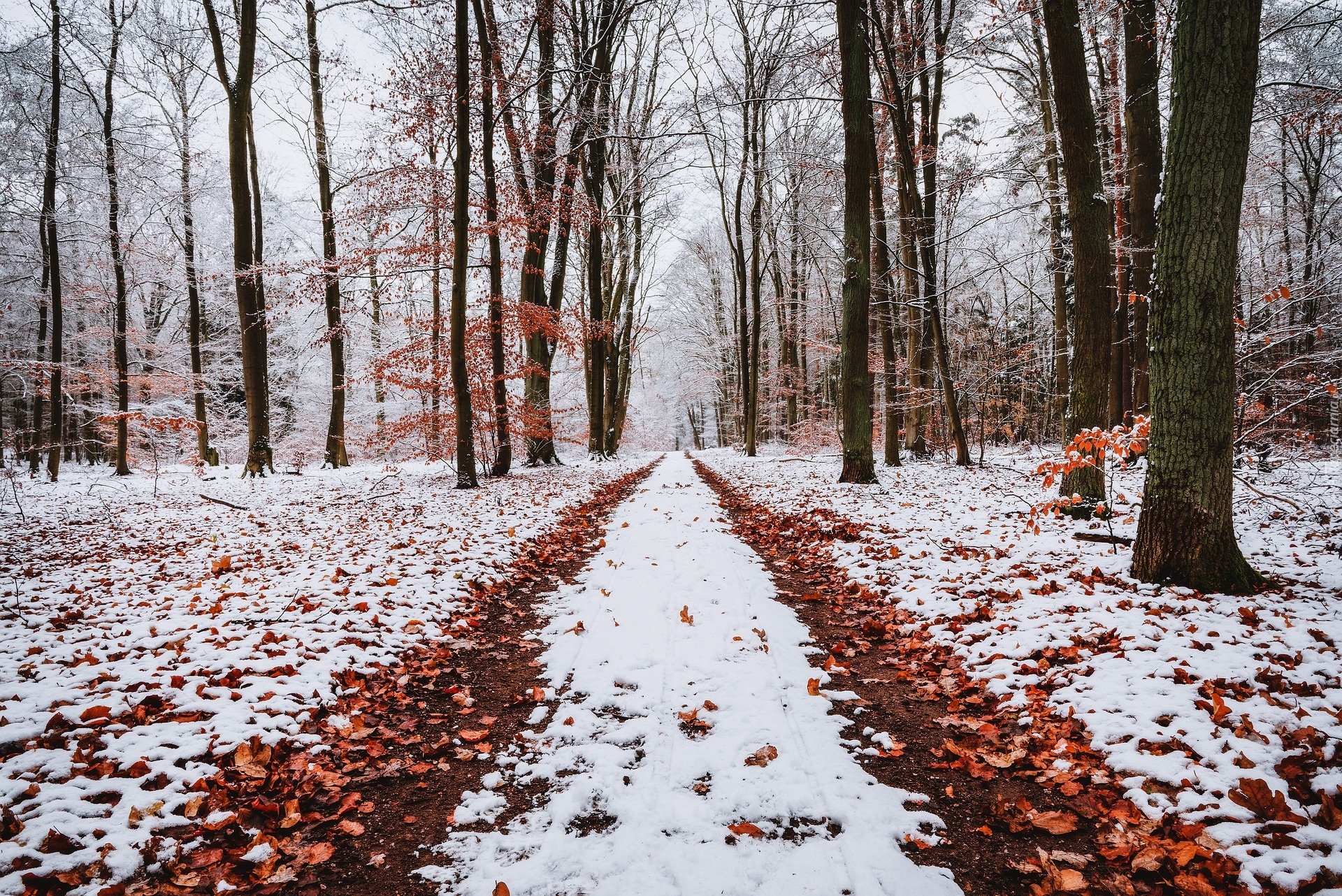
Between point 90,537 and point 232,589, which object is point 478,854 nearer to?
point 232,589

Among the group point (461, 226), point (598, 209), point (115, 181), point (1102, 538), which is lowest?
point (1102, 538)

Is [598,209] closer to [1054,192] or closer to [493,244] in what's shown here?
[493,244]

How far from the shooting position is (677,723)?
308 cm

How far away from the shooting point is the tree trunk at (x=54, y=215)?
12992 millimetres

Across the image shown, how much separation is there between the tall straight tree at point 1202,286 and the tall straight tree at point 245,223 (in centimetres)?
1486

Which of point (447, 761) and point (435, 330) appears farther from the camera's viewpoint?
point (435, 330)

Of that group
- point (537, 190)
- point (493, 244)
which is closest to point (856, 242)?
point (493, 244)

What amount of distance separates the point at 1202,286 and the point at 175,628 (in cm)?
782

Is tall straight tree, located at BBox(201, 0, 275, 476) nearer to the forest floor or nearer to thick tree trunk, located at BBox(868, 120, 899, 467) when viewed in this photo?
the forest floor

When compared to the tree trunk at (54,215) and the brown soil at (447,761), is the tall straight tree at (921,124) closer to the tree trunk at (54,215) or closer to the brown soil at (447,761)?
the brown soil at (447,761)

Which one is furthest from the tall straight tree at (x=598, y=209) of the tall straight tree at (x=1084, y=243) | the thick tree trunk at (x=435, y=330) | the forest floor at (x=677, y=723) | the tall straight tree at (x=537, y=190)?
the forest floor at (x=677, y=723)

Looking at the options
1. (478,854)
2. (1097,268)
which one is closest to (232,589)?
(478,854)

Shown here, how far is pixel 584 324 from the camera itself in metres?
14.6

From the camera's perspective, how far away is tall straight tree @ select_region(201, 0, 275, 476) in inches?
472
